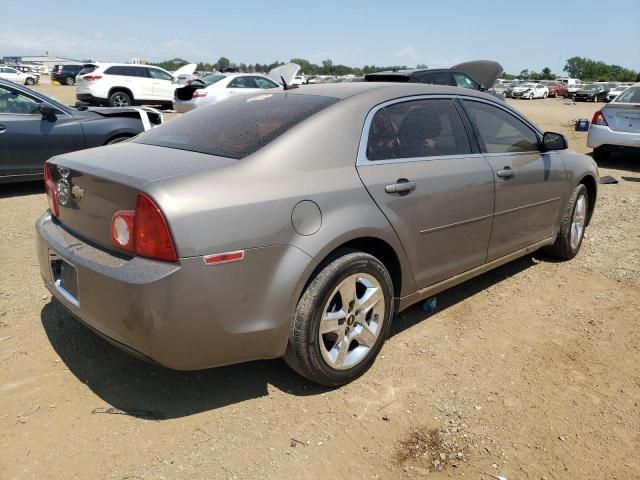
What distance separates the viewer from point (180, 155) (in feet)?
9.05

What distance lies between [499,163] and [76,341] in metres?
3.00

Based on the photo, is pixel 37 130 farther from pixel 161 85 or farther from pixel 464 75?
pixel 161 85

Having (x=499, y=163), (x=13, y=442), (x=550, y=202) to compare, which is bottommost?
(x=13, y=442)

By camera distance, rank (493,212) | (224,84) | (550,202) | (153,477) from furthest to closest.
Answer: (224,84) < (550,202) < (493,212) < (153,477)

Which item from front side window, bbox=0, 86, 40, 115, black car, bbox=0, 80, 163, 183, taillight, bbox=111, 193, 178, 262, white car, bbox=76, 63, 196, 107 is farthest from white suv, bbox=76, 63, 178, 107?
taillight, bbox=111, 193, 178, 262

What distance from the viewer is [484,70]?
12.7 meters

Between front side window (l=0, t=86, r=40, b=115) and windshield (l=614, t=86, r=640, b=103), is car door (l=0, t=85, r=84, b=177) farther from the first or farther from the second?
windshield (l=614, t=86, r=640, b=103)

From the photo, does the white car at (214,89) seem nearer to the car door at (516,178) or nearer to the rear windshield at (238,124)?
the car door at (516,178)

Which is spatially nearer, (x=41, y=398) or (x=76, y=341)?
(x=41, y=398)

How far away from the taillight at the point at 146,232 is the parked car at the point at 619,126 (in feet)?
29.5

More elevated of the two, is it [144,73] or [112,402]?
[144,73]

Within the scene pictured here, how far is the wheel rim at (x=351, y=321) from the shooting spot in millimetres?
2778

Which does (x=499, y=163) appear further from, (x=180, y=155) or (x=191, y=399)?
(x=191, y=399)

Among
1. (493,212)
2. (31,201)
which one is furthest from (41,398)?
(31,201)
